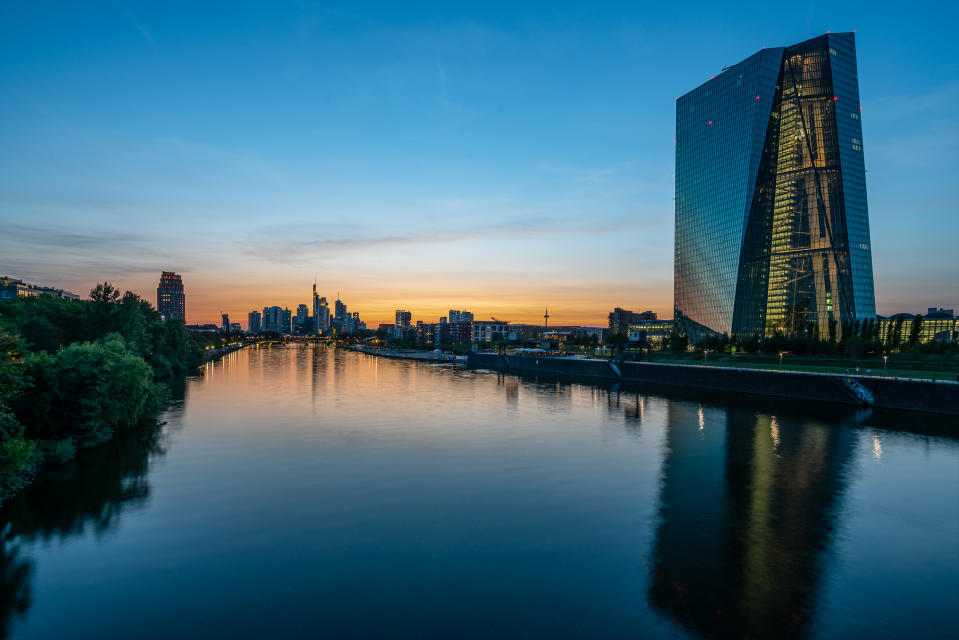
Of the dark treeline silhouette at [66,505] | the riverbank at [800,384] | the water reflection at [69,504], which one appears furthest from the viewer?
the riverbank at [800,384]

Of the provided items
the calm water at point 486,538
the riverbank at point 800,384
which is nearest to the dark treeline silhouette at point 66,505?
the calm water at point 486,538

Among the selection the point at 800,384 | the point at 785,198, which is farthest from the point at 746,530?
the point at 785,198

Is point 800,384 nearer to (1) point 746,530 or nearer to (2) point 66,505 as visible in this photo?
(1) point 746,530

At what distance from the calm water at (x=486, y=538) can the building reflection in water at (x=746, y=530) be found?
0.36ft

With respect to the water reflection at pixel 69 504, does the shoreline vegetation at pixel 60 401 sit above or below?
above

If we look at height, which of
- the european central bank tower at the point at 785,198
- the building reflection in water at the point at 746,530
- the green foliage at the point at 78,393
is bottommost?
the building reflection in water at the point at 746,530

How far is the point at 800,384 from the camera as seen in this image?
7038cm

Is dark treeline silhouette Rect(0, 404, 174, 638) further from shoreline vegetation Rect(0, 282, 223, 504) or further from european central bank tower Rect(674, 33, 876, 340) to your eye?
european central bank tower Rect(674, 33, 876, 340)

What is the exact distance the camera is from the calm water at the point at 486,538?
51.3 feet

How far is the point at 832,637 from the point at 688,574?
14.8ft

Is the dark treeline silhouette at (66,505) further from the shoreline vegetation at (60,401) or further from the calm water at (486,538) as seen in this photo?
the shoreline vegetation at (60,401)

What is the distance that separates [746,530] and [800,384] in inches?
2268

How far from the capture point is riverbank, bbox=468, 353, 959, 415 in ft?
186

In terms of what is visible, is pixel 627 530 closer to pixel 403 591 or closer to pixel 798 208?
pixel 403 591
